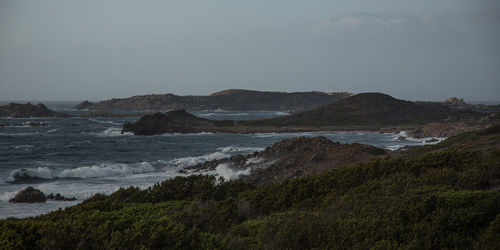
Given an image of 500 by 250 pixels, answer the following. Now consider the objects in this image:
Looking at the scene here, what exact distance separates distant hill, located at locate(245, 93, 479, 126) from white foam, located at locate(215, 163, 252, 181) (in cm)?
5020

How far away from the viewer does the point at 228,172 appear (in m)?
26.9

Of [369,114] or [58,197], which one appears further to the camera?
[369,114]

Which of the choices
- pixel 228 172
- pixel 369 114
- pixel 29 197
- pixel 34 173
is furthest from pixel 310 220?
pixel 369 114

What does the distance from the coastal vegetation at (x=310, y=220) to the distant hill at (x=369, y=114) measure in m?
68.7

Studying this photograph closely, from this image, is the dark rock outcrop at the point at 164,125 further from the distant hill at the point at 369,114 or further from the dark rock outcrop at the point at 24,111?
the dark rock outcrop at the point at 24,111

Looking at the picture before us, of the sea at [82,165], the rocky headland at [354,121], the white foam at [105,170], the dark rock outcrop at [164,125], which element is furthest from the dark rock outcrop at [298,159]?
the dark rock outcrop at [164,125]

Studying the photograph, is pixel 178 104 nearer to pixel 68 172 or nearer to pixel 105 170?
pixel 105 170

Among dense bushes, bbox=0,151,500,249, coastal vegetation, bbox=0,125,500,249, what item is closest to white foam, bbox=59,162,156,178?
coastal vegetation, bbox=0,125,500,249

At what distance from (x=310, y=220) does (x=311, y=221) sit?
82 millimetres

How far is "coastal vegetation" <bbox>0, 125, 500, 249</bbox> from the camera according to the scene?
5.80 meters

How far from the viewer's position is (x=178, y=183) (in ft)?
37.8

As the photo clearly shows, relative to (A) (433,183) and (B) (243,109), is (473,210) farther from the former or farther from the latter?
(B) (243,109)

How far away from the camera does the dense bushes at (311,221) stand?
580 cm

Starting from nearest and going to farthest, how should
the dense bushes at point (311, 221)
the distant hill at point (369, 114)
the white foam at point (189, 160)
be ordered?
the dense bushes at point (311, 221), the white foam at point (189, 160), the distant hill at point (369, 114)
